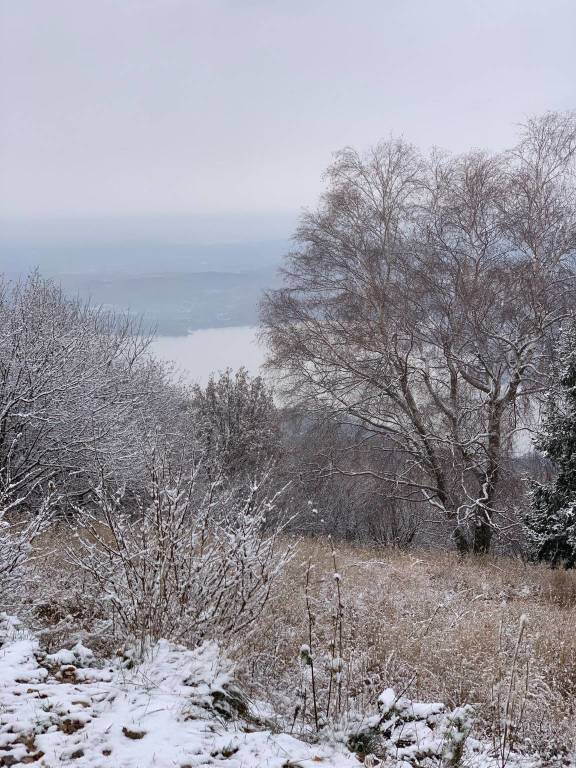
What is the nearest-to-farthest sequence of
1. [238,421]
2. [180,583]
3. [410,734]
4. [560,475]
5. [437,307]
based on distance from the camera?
[410,734], [180,583], [560,475], [437,307], [238,421]

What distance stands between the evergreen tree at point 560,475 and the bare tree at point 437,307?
39.4 inches

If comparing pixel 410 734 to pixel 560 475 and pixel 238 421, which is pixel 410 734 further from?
pixel 238 421

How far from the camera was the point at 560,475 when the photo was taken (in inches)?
472

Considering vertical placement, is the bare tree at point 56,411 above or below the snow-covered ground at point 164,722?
above

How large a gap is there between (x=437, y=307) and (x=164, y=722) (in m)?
12.3

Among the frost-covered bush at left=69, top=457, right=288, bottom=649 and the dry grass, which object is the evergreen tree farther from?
the frost-covered bush at left=69, top=457, right=288, bottom=649

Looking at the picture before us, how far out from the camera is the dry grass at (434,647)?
425 centimetres

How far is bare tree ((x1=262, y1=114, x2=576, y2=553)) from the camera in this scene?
1351 cm

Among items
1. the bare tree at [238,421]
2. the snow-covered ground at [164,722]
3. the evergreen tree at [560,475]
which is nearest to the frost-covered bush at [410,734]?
the snow-covered ground at [164,722]

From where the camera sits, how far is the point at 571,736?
3.91 m

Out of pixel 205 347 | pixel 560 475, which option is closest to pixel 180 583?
pixel 560 475

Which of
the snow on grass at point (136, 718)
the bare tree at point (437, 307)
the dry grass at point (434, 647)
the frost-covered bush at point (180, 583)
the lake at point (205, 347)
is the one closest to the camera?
the snow on grass at point (136, 718)

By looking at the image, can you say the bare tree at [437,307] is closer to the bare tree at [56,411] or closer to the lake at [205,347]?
the bare tree at [56,411]

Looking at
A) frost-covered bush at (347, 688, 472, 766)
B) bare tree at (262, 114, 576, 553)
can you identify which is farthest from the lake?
frost-covered bush at (347, 688, 472, 766)
